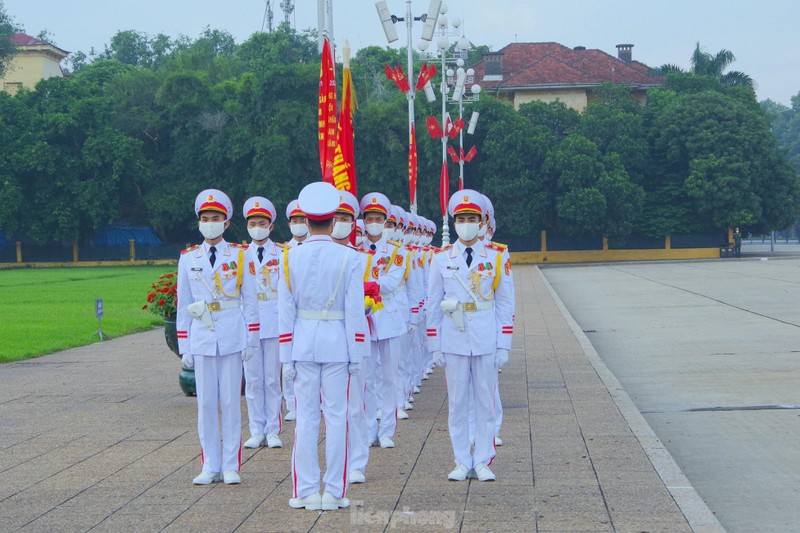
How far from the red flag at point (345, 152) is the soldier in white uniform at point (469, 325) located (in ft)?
12.1

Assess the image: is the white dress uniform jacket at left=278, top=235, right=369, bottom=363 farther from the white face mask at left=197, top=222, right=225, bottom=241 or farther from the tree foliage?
the tree foliage

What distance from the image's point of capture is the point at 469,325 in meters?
7.84

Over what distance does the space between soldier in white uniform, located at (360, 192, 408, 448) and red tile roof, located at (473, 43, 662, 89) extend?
6099cm

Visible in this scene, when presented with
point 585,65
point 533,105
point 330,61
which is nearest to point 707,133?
point 533,105

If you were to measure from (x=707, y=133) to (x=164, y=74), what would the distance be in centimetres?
3152

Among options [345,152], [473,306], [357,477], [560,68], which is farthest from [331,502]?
[560,68]

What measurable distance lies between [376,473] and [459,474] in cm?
67

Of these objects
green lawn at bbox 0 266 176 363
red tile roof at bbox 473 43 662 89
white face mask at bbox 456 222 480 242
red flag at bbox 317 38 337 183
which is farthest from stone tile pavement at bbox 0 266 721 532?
red tile roof at bbox 473 43 662 89

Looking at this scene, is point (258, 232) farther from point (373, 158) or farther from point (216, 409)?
point (373, 158)

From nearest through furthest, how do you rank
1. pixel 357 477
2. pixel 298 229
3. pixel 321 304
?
pixel 321 304 < pixel 357 477 < pixel 298 229

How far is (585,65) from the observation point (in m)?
74.8

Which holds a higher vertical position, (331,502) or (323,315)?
(323,315)

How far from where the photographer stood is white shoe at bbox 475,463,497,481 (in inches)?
300

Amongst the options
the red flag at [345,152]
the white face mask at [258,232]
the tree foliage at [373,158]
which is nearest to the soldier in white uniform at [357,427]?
the white face mask at [258,232]
